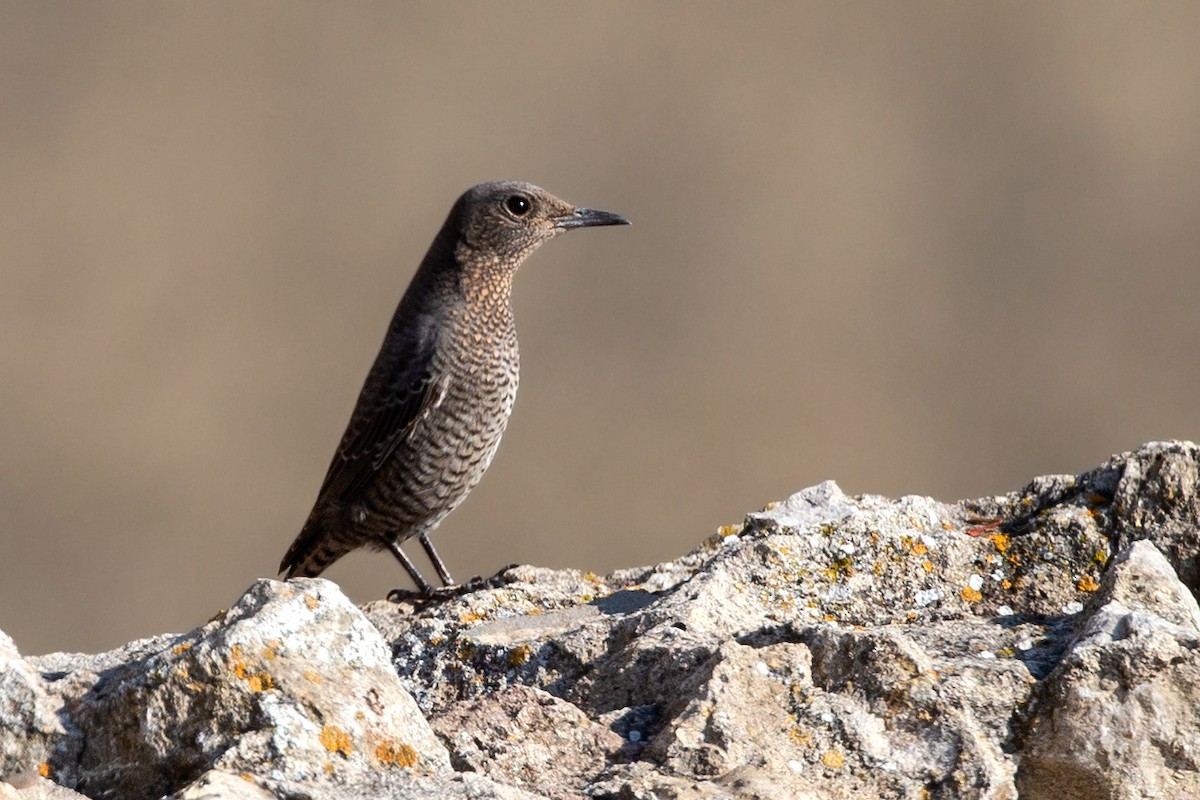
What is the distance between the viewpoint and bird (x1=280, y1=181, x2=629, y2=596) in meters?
7.28

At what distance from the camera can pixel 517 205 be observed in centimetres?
775

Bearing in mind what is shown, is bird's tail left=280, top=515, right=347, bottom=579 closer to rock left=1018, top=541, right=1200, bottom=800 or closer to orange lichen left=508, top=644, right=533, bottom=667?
orange lichen left=508, top=644, right=533, bottom=667

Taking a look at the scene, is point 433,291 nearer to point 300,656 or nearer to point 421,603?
point 421,603

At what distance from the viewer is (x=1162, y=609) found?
3.36 m

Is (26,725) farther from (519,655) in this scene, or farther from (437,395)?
(437,395)

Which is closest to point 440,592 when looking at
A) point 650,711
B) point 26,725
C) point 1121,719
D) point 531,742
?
point 650,711

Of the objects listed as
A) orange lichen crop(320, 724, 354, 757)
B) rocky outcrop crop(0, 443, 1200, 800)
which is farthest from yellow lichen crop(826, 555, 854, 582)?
orange lichen crop(320, 724, 354, 757)

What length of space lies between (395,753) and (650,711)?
25.6 inches

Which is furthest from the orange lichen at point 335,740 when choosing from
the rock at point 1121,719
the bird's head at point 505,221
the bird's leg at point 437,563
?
the bird's head at point 505,221

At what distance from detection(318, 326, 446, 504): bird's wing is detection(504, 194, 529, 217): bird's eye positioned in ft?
2.77

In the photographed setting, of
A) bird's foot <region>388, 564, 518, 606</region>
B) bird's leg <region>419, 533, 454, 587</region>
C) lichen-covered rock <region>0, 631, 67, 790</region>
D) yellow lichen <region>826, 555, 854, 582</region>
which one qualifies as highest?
bird's leg <region>419, 533, 454, 587</region>

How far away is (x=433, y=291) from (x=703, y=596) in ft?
13.1

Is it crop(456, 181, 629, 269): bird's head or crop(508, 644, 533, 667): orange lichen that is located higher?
crop(456, 181, 629, 269): bird's head

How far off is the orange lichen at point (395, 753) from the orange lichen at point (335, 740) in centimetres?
6
